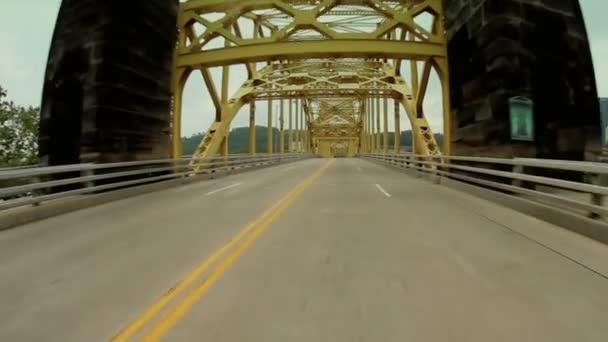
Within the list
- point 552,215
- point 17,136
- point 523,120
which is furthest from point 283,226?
→ point 17,136

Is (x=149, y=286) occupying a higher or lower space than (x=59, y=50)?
lower

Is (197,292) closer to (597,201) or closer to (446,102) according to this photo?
(597,201)

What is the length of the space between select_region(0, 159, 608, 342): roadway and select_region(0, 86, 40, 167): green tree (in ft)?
157

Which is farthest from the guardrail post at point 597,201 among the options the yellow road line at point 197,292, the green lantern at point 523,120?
the yellow road line at point 197,292

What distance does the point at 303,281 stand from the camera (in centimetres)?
319

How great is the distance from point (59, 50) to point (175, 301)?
11386 millimetres

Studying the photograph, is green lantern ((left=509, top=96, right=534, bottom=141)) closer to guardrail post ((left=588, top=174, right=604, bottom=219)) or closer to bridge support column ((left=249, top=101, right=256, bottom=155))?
guardrail post ((left=588, top=174, right=604, bottom=219))

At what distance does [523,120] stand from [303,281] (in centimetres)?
876

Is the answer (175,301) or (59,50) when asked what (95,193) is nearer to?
(59,50)

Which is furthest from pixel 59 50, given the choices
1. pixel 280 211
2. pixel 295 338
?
pixel 295 338

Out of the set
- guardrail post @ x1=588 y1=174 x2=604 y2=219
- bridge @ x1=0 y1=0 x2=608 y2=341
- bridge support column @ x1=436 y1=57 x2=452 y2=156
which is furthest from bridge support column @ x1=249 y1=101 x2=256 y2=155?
guardrail post @ x1=588 y1=174 x2=604 y2=219

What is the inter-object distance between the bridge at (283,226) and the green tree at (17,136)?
4058 cm

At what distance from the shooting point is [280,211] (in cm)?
692

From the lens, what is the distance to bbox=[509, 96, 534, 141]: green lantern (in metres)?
9.08
